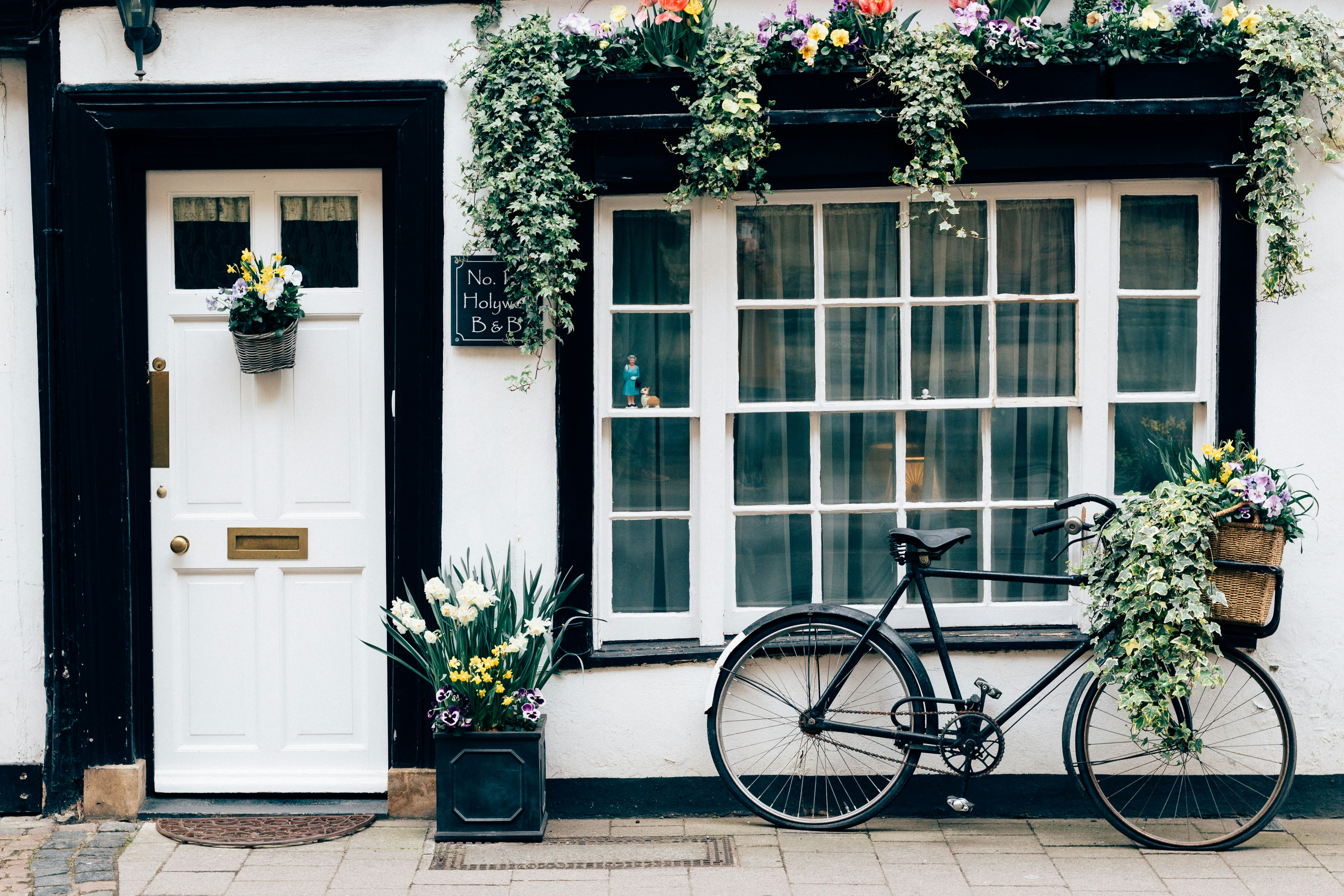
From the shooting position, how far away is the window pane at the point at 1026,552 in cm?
491

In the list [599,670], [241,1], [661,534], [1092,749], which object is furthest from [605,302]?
[1092,749]

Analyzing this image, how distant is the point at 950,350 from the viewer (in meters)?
4.88

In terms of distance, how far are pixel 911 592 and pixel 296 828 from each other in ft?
8.94

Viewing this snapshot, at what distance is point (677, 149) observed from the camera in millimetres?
4516

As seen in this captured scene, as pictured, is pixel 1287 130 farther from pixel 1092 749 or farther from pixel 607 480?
pixel 607 480

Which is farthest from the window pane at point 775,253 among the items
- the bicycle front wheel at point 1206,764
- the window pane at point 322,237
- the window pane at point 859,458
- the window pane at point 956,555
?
the bicycle front wheel at point 1206,764

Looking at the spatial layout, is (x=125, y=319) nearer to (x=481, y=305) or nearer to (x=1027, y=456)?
(x=481, y=305)

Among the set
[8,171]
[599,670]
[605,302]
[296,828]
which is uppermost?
[8,171]

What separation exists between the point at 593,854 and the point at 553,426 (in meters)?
1.69

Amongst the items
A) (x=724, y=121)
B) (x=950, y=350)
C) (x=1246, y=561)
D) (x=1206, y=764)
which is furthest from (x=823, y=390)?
(x=1206, y=764)

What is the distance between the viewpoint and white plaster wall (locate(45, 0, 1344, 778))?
15.1 ft

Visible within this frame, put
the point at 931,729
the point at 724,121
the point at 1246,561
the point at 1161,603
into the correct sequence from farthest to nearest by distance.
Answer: the point at 931,729 → the point at 724,121 → the point at 1246,561 → the point at 1161,603

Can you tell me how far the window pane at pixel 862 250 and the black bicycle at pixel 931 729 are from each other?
106 centimetres

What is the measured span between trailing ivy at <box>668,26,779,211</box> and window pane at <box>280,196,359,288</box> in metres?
1.39
